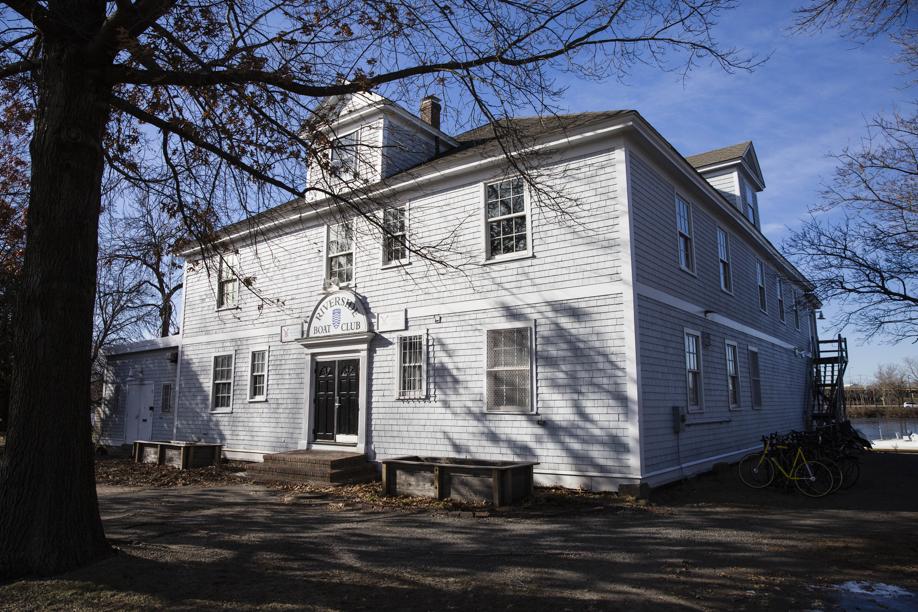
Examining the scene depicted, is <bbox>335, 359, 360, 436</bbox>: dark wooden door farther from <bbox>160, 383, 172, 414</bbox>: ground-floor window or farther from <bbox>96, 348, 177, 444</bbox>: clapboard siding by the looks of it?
<bbox>160, 383, 172, 414</bbox>: ground-floor window

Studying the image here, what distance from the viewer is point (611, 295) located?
10648mm

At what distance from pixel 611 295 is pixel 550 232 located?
1.75 meters

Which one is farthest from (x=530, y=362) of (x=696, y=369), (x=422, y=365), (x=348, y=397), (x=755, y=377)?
(x=755, y=377)

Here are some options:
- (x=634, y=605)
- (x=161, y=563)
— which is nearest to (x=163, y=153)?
(x=161, y=563)

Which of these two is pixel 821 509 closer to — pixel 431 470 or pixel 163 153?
pixel 431 470

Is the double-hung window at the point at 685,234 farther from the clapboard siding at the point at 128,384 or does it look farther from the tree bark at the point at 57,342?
the clapboard siding at the point at 128,384

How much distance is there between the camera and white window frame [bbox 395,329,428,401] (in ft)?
41.3

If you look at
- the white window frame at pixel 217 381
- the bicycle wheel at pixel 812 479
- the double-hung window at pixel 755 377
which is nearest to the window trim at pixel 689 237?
the bicycle wheel at pixel 812 479

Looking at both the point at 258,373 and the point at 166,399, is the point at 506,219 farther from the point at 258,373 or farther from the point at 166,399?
the point at 166,399

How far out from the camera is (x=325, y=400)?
1455 cm

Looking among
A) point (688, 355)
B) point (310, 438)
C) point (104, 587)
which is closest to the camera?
point (104, 587)

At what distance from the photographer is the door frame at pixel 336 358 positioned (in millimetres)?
13477

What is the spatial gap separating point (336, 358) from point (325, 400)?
1058 millimetres

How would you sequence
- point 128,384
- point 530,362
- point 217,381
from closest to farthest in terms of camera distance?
point 530,362 → point 217,381 → point 128,384
